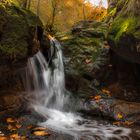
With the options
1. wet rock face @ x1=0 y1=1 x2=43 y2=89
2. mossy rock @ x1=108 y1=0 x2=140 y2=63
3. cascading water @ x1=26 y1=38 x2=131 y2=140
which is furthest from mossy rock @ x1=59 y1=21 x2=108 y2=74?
wet rock face @ x1=0 y1=1 x2=43 y2=89

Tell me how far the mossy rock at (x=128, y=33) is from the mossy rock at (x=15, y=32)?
8.59 feet

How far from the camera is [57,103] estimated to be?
26.2 ft

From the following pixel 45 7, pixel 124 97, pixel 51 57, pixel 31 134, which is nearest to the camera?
pixel 31 134

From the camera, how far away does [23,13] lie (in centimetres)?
687

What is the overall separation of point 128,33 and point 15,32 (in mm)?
3079

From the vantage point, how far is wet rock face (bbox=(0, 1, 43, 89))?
19.7ft

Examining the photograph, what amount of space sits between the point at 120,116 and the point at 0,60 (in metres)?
3.80

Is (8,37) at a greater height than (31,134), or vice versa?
(8,37)

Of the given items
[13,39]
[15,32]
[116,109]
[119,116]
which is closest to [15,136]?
[13,39]

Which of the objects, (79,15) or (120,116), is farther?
(79,15)

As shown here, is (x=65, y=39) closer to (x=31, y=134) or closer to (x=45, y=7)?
(x=31, y=134)

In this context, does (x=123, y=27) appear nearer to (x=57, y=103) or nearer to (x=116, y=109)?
(x=116, y=109)

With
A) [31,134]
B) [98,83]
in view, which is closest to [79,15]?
[98,83]

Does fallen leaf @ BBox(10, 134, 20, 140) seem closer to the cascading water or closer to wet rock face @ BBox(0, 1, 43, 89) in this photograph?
the cascading water
